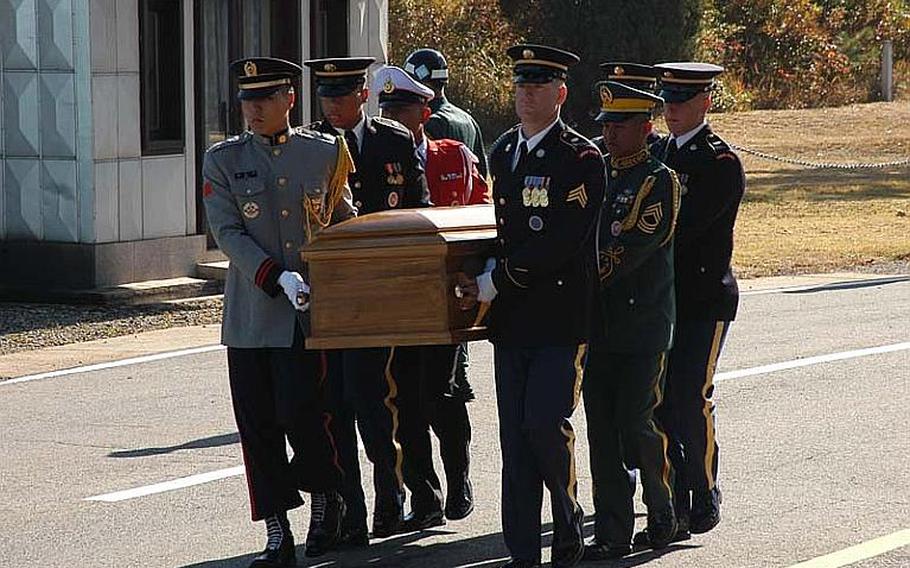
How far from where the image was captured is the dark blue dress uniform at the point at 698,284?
7.65m

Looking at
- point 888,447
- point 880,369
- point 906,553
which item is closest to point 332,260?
point 906,553

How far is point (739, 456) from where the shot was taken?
939cm

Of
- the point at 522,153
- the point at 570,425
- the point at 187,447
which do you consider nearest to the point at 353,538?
the point at 570,425

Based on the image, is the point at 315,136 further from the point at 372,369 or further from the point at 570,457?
the point at 570,457

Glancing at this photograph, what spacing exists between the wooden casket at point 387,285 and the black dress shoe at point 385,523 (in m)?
1.08

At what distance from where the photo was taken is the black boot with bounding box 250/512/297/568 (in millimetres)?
7207

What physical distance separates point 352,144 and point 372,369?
0.95m

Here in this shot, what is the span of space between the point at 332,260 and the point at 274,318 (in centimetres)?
36

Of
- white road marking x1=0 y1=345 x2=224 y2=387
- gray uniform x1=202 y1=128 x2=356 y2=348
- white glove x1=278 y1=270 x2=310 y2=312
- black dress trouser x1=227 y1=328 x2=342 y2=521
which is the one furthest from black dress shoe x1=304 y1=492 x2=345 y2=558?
white road marking x1=0 y1=345 x2=224 y2=387

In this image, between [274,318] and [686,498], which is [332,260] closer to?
[274,318]

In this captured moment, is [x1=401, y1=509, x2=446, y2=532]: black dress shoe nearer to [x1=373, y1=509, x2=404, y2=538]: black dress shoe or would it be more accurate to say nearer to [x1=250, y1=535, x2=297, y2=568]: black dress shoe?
[x1=373, y1=509, x2=404, y2=538]: black dress shoe

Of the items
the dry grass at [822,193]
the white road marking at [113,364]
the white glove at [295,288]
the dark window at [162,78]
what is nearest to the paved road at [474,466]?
the white road marking at [113,364]

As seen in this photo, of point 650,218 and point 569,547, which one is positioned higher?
point 650,218

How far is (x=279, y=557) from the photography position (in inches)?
284
